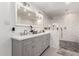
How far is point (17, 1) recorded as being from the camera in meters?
2.06

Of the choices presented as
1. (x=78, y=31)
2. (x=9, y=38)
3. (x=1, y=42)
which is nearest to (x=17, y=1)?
(x=9, y=38)

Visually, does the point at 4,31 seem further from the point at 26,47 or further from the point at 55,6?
the point at 55,6

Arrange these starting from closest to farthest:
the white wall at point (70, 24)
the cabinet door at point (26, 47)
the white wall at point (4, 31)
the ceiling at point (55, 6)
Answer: the white wall at point (4, 31), the cabinet door at point (26, 47), the ceiling at point (55, 6), the white wall at point (70, 24)

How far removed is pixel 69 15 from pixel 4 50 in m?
4.94

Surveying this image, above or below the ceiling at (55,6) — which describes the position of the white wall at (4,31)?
below

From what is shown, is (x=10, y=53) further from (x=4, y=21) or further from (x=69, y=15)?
(x=69, y=15)

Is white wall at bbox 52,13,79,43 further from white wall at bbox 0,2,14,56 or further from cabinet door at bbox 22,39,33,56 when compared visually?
white wall at bbox 0,2,14,56

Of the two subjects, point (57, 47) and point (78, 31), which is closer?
point (57, 47)

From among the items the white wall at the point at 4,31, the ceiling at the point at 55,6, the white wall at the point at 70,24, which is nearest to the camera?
the white wall at the point at 4,31

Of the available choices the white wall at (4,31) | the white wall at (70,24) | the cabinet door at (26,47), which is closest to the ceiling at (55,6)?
the white wall at (70,24)

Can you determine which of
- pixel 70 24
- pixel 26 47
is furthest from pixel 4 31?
pixel 70 24

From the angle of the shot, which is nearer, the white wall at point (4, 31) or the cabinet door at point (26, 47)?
the white wall at point (4, 31)

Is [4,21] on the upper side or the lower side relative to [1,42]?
upper

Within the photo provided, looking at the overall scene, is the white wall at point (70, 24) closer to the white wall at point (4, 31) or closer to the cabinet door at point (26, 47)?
the cabinet door at point (26, 47)
